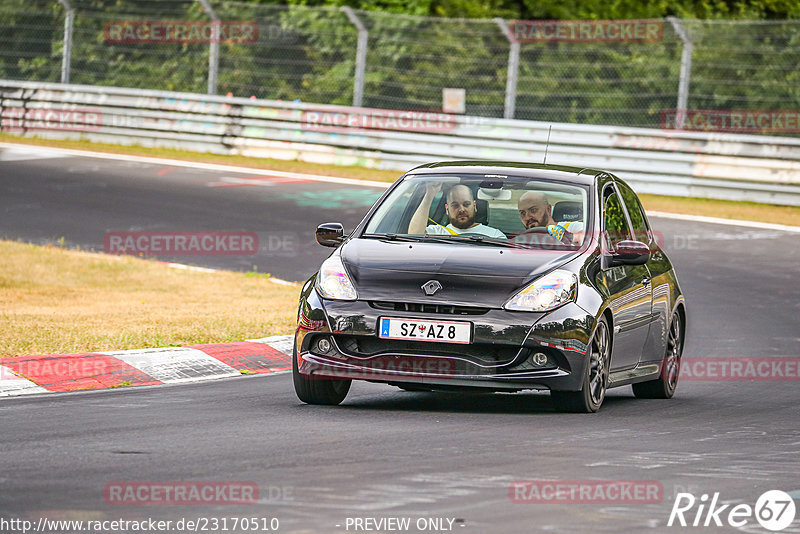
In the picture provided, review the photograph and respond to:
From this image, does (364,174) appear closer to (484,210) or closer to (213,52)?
(213,52)

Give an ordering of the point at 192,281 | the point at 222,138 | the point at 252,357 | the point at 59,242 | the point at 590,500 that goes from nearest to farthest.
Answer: the point at 590,500, the point at 252,357, the point at 192,281, the point at 59,242, the point at 222,138

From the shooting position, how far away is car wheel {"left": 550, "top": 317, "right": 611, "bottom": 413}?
8367 millimetres

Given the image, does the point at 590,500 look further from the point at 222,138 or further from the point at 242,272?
the point at 222,138

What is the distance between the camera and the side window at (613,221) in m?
9.33

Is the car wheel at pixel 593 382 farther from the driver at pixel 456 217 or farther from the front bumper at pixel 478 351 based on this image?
the driver at pixel 456 217

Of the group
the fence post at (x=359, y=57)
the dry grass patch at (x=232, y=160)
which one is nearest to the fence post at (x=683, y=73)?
the dry grass patch at (x=232, y=160)

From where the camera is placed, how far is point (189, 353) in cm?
Answer: 1037

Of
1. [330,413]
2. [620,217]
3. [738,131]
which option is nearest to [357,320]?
[330,413]

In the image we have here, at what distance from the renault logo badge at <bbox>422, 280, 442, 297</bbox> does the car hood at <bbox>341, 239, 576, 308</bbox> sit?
2 centimetres

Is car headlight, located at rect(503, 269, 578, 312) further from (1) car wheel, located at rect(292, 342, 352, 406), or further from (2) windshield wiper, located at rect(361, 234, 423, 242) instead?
(1) car wheel, located at rect(292, 342, 352, 406)

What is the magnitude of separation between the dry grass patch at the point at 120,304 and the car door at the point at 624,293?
318cm

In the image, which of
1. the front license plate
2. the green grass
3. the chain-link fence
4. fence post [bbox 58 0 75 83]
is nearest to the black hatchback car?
the front license plate

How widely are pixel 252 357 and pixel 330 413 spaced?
2.63 m

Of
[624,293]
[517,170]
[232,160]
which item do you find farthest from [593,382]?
[232,160]
